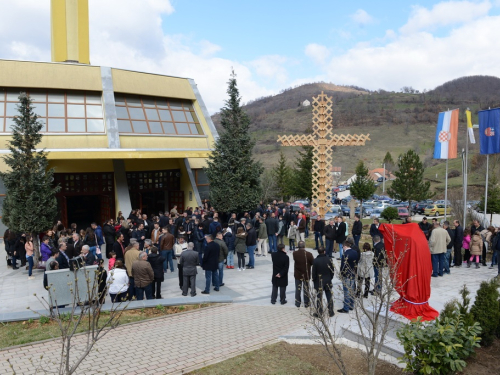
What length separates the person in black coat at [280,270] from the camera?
9.88 metres

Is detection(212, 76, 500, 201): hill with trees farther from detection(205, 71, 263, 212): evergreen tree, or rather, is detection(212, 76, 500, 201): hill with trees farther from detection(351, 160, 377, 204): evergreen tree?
detection(205, 71, 263, 212): evergreen tree

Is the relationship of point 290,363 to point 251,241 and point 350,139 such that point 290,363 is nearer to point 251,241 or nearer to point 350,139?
point 251,241

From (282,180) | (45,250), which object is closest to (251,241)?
(45,250)

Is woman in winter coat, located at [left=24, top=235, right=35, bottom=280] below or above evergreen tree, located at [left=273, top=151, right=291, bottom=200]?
below

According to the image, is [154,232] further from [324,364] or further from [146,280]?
[324,364]

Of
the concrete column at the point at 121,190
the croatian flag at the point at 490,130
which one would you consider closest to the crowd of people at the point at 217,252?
the concrete column at the point at 121,190

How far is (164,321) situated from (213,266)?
7.65ft

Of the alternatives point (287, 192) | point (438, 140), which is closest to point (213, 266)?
point (438, 140)

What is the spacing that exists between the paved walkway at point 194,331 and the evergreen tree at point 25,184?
227 centimetres

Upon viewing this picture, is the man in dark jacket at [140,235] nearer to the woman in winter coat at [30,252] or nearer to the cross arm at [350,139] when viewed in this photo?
the woman in winter coat at [30,252]

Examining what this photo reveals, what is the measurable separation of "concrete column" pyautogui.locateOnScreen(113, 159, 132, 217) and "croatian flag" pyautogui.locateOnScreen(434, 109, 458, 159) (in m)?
16.6

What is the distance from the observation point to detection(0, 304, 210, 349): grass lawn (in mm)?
7969

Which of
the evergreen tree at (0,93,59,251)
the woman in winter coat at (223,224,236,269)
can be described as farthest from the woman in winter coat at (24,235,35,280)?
the woman in winter coat at (223,224,236,269)

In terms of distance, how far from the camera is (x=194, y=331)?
27.8 ft
